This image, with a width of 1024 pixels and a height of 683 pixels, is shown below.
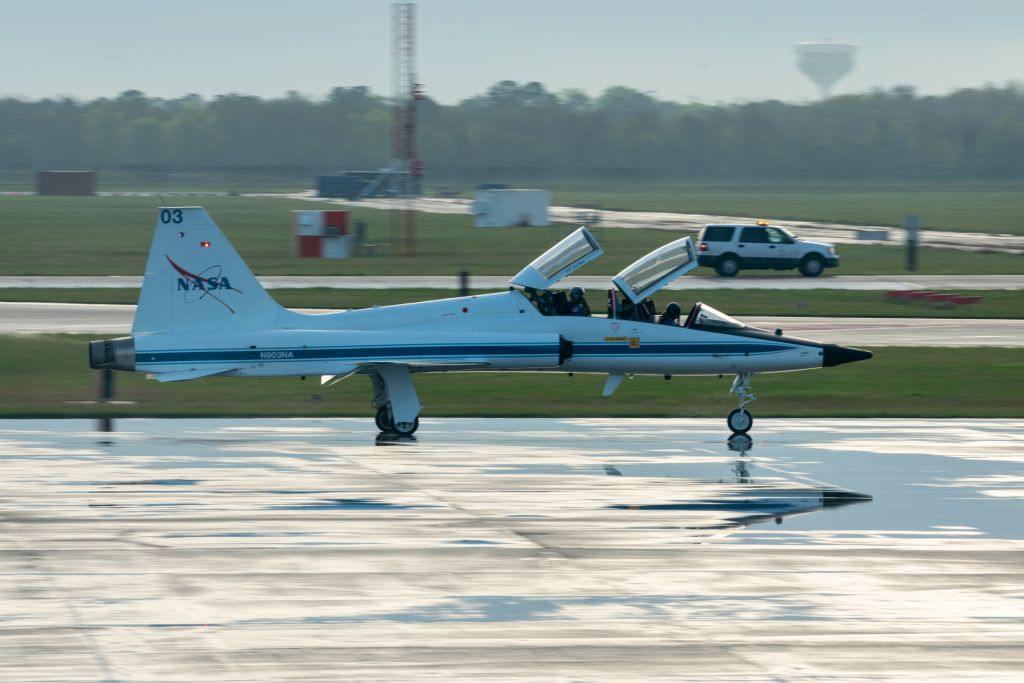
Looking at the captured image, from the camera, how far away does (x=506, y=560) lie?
48.4 ft

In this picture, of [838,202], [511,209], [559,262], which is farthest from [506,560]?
A: [838,202]

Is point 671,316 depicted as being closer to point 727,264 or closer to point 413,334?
point 413,334

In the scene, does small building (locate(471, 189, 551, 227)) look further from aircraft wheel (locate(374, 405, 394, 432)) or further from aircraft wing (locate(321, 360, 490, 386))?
aircraft wing (locate(321, 360, 490, 386))

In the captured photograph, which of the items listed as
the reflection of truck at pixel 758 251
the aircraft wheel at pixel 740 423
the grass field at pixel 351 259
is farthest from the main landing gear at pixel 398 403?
the reflection of truck at pixel 758 251

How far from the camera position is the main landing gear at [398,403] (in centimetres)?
2339

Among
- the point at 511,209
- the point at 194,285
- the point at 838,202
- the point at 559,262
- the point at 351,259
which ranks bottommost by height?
the point at 351,259

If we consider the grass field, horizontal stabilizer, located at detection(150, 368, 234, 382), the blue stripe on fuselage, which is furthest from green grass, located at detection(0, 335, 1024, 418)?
the grass field

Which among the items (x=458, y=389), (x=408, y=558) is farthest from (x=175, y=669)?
(x=458, y=389)

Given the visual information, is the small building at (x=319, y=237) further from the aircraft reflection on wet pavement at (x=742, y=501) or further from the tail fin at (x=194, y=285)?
the aircraft reflection on wet pavement at (x=742, y=501)

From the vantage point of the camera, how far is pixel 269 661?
11414mm

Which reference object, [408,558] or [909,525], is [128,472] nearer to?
[408,558]

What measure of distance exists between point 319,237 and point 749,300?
Result: 87.7ft

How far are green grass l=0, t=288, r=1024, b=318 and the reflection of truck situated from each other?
795 centimetres

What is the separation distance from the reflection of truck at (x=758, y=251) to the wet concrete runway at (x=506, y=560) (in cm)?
3668
